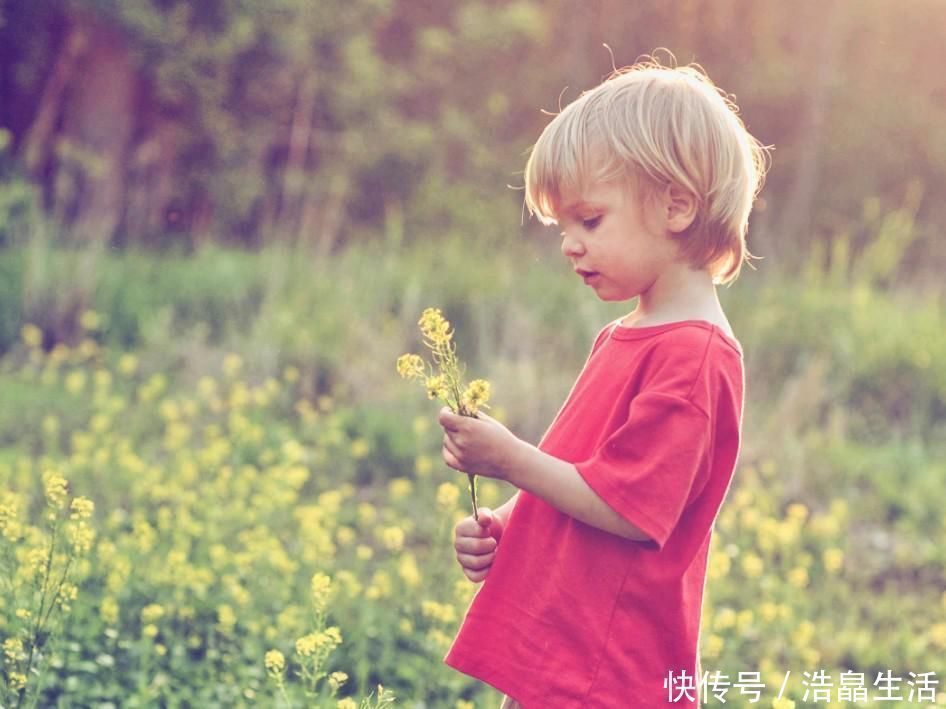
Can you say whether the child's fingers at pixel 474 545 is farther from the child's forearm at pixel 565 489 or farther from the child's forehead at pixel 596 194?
the child's forehead at pixel 596 194

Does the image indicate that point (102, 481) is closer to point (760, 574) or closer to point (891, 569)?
point (760, 574)

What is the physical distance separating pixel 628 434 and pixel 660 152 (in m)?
0.45

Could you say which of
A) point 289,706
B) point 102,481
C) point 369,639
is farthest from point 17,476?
point 289,706

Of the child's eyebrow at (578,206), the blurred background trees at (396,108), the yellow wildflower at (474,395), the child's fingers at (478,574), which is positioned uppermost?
the blurred background trees at (396,108)

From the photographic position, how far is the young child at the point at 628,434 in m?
1.88

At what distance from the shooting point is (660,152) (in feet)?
6.45

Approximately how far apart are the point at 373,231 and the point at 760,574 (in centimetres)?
778

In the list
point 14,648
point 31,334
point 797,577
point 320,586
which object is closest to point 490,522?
point 320,586

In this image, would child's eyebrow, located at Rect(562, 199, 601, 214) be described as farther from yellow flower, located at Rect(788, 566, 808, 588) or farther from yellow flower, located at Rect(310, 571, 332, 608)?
yellow flower, located at Rect(788, 566, 808, 588)

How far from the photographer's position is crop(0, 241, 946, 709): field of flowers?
3080 millimetres

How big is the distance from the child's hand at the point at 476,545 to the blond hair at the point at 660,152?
533 millimetres

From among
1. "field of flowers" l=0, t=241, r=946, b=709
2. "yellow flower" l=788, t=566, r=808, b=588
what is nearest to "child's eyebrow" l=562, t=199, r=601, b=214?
"field of flowers" l=0, t=241, r=946, b=709

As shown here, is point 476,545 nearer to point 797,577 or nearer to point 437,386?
point 437,386

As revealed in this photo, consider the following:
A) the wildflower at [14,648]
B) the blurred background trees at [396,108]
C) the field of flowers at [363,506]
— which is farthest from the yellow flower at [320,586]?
the blurred background trees at [396,108]
